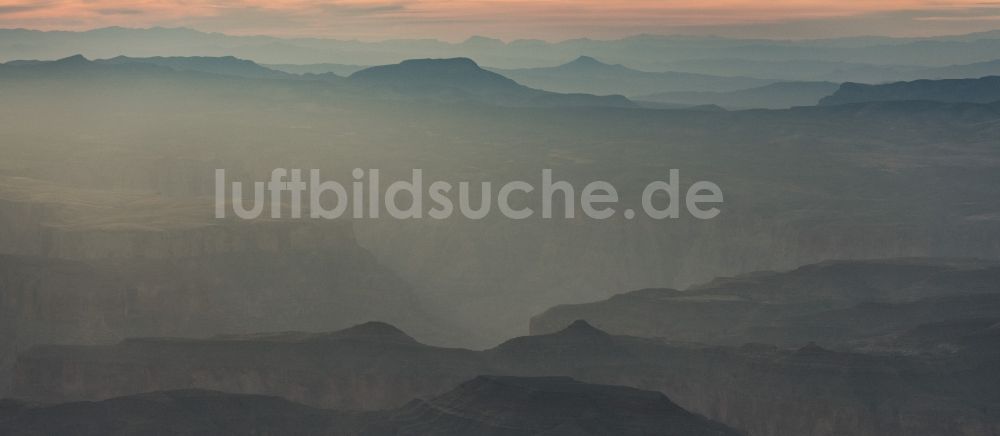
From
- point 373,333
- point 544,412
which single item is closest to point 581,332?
point 373,333

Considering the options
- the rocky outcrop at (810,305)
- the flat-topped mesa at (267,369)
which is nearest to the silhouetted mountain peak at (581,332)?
the flat-topped mesa at (267,369)

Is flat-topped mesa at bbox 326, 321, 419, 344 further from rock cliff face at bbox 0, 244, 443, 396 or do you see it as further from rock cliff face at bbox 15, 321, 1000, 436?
rock cliff face at bbox 0, 244, 443, 396

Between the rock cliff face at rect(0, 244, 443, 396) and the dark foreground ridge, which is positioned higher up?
the rock cliff face at rect(0, 244, 443, 396)

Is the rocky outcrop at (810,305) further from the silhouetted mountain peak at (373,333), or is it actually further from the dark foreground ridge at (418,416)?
the dark foreground ridge at (418,416)

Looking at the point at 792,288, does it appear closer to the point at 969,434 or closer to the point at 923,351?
the point at 923,351

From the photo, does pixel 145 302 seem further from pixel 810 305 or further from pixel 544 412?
pixel 544 412

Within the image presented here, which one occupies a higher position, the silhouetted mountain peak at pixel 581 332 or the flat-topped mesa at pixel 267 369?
the silhouetted mountain peak at pixel 581 332

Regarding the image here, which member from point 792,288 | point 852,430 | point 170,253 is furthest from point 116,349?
point 792,288

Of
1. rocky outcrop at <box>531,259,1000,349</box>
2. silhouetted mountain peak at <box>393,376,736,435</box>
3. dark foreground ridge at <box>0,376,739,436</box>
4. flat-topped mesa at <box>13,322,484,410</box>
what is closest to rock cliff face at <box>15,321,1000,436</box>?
flat-topped mesa at <box>13,322,484,410</box>
